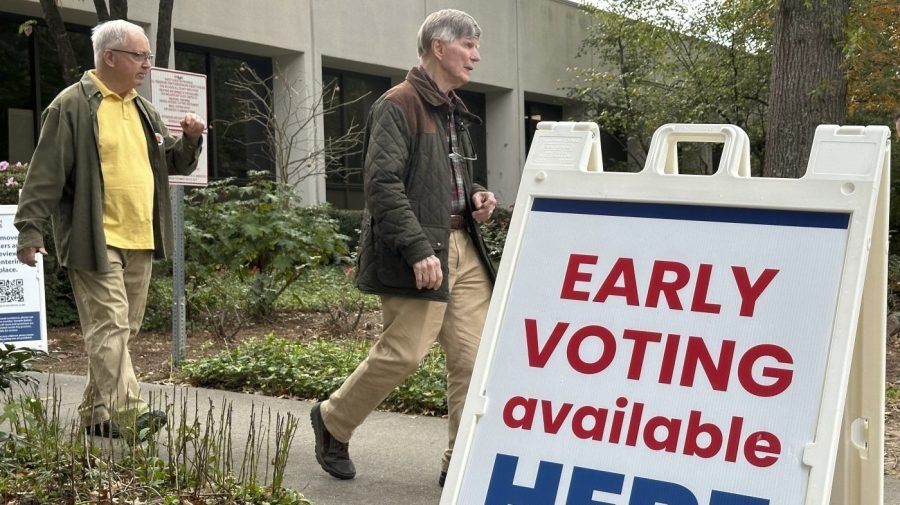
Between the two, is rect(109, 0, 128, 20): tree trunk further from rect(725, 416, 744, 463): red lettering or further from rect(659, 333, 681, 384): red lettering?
rect(725, 416, 744, 463): red lettering

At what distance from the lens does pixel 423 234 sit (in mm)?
4094

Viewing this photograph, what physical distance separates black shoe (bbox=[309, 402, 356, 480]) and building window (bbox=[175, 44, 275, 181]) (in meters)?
14.7

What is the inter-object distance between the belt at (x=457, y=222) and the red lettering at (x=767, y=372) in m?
1.92

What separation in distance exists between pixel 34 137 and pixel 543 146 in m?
14.9

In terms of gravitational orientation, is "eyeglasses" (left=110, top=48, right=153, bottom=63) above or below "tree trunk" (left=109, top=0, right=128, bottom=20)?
below

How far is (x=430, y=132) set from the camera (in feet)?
14.1

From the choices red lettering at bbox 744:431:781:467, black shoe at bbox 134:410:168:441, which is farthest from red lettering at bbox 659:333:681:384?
black shoe at bbox 134:410:168:441

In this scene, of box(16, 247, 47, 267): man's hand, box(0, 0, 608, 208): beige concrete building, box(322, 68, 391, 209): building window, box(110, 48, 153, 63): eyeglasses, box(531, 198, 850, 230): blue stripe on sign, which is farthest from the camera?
box(322, 68, 391, 209): building window

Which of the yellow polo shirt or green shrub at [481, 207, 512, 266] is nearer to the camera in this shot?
the yellow polo shirt

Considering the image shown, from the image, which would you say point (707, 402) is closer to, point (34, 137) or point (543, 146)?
point (543, 146)

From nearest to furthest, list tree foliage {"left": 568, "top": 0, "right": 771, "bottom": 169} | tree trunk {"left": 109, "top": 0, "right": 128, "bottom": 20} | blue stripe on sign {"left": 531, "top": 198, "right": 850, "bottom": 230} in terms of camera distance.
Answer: blue stripe on sign {"left": 531, "top": 198, "right": 850, "bottom": 230} → tree trunk {"left": 109, "top": 0, "right": 128, "bottom": 20} → tree foliage {"left": 568, "top": 0, "right": 771, "bottom": 169}

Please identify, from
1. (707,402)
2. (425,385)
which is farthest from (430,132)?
(425,385)

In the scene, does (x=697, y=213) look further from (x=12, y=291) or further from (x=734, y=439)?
(x=12, y=291)

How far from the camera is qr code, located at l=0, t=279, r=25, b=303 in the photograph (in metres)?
8.37
